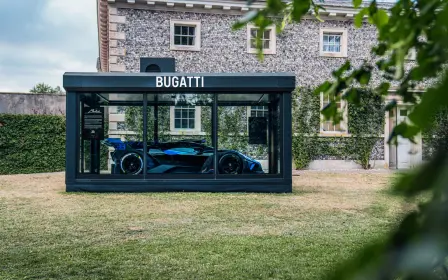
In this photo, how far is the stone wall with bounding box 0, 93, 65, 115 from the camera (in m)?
21.4

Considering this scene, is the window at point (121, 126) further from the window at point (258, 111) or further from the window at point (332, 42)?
the window at point (332, 42)

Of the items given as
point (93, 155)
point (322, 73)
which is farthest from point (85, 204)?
point (322, 73)

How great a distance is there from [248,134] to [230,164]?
30.1 inches

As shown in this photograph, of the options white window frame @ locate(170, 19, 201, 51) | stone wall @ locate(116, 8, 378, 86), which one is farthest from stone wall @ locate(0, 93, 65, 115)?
white window frame @ locate(170, 19, 201, 51)

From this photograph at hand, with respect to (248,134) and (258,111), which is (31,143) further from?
(258,111)

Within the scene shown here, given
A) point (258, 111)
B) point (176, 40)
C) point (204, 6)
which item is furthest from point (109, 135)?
point (204, 6)

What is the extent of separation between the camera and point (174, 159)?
10570 mm

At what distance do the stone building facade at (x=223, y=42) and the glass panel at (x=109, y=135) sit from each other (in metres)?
8.14

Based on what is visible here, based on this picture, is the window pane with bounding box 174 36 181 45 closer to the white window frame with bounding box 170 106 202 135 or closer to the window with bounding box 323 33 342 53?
the window with bounding box 323 33 342 53

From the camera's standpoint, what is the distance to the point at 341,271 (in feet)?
1.54

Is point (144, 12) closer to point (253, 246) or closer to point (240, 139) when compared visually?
point (240, 139)

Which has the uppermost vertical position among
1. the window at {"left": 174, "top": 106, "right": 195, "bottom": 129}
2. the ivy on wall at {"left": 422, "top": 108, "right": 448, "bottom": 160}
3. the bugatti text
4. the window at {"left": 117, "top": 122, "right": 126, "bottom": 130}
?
the bugatti text

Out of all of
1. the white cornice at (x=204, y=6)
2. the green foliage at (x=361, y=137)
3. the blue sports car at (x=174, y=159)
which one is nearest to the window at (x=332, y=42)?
the white cornice at (x=204, y=6)

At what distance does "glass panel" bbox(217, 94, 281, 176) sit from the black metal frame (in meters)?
0.18
